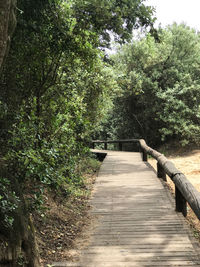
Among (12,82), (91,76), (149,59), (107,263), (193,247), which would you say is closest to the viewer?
(107,263)

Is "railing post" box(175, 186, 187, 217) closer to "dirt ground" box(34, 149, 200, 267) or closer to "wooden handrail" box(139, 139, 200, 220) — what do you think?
"wooden handrail" box(139, 139, 200, 220)

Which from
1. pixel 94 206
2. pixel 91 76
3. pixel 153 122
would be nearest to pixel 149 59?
pixel 153 122

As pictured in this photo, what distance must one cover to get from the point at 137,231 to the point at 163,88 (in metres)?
16.9

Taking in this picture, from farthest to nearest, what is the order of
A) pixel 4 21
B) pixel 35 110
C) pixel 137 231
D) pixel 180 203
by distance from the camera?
1. pixel 180 203
2. pixel 137 231
3. pixel 35 110
4. pixel 4 21

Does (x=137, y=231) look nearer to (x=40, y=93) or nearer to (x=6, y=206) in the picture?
(x=6, y=206)

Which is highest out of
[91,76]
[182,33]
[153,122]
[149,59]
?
[182,33]

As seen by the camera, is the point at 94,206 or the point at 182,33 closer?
the point at 94,206

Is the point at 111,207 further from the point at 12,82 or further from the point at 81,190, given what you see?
the point at 12,82

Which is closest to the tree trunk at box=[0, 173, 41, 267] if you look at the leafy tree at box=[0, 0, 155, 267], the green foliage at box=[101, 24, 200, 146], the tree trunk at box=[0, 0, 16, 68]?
the leafy tree at box=[0, 0, 155, 267]

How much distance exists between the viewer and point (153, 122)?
21.5 metres

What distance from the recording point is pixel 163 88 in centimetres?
2091

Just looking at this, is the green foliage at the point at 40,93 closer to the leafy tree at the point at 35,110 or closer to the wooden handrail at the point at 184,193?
the leafy tree at the point at 35,110

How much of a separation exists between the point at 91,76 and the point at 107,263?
7105mm

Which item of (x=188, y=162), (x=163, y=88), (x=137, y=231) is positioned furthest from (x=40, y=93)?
(x=163, y=88)
